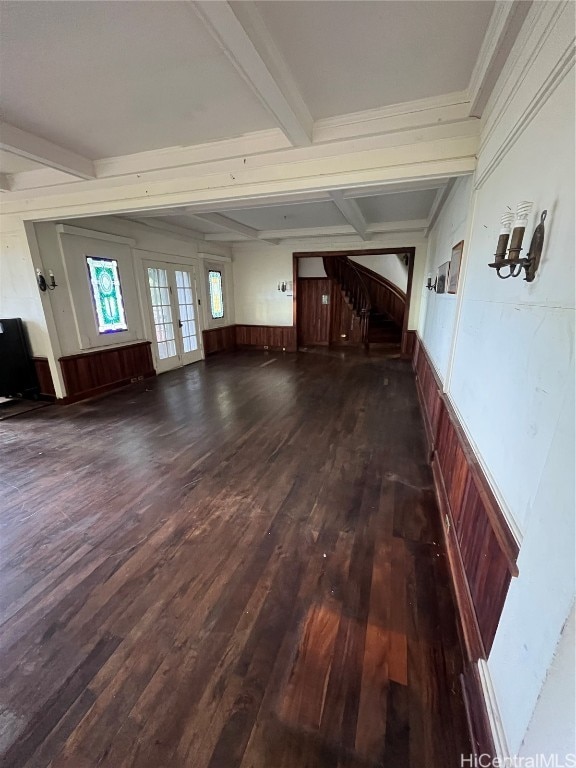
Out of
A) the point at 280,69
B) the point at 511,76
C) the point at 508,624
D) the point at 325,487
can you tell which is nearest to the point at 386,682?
the point at 508,624

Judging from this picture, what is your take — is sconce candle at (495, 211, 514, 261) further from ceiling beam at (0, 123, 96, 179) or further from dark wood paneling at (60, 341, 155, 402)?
dark wood paneling at (60, 341, 155, 402)

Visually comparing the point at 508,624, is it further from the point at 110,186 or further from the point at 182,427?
the point at 110,186

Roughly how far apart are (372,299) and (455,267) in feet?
24.3

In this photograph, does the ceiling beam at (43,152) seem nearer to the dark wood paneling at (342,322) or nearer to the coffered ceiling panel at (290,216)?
the coffered ceiling panel at (290,216)

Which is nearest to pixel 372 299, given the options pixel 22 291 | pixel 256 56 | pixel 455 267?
pixel 455 267

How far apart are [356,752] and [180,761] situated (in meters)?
0.62

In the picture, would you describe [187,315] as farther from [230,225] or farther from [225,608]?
[225,608]

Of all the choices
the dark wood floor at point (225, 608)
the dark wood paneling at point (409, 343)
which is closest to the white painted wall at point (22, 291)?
the dark wood floor at point (225, 608)

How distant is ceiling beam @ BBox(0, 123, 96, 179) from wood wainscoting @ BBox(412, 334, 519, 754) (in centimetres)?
430

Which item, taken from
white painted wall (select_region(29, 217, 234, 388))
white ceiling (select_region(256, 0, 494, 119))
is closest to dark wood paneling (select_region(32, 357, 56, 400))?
white painted wall (select_region(29, 217, 234, 388))

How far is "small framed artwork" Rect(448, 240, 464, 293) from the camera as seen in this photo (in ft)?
8.51

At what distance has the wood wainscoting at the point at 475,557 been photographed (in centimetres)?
113

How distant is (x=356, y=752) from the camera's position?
1091 mm

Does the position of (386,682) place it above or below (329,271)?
below
